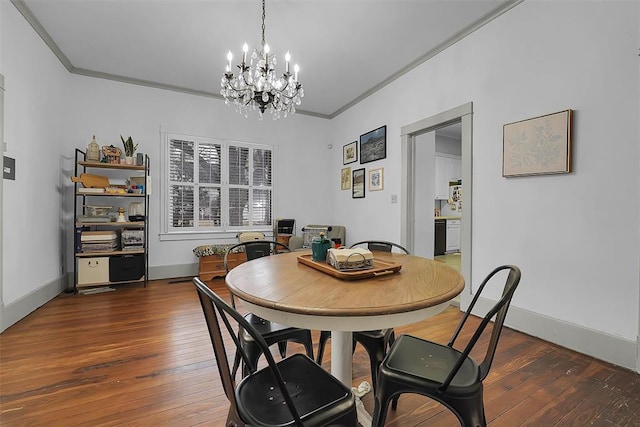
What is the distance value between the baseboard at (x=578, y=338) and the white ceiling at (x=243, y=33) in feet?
9.12

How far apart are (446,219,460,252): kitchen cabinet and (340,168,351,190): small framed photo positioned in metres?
3.19

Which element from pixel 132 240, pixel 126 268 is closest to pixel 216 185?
pixel 132 240

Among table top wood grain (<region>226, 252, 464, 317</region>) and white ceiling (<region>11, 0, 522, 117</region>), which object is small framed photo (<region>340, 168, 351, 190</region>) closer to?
white ceiling (<region>11, 0, 522, 117</region>)

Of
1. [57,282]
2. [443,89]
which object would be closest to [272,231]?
[57,282]

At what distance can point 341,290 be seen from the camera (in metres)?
1.10

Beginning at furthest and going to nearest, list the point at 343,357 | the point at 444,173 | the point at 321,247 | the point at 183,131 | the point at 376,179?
the point at 444,173 < the point at 183,131 < the point at 376,179 < the point at 321,247 < the point at 343,357

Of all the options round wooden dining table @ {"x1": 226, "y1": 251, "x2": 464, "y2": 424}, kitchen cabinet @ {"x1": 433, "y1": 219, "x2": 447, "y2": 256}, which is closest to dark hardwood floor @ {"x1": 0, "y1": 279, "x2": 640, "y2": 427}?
round wooden dining table @ {"x1": 226, "y1": 251, "x2": 464, "y2": 424}

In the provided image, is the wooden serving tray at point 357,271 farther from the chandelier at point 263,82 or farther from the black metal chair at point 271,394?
the chandelier at point 263,82

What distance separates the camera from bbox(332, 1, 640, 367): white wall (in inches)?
77.8

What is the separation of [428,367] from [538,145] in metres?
2.23

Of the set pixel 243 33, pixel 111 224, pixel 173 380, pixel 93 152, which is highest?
pixel 243 33

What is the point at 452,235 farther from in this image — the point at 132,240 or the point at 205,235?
the point at 132,240

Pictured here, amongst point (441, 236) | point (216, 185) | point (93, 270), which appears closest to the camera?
point (93, 270)

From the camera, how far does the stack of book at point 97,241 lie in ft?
11.8
